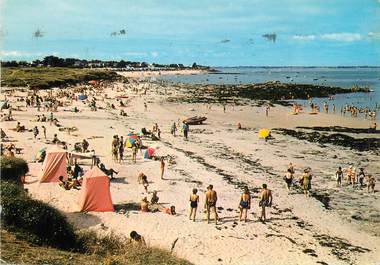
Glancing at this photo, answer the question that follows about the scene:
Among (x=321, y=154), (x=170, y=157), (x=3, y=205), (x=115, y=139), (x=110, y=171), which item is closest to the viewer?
(x=3, y=205)

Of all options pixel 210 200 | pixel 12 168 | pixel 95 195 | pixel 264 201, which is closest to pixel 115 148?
pixel 12 168

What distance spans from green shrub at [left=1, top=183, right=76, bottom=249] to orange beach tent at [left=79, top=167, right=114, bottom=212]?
4654 millimetres

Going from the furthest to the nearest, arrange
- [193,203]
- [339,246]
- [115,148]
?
[115,148]
[193,203]
[339,246]

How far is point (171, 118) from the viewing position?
45.5 meters

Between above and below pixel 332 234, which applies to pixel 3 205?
above

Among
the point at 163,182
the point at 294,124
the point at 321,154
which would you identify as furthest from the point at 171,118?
the point at 163,182

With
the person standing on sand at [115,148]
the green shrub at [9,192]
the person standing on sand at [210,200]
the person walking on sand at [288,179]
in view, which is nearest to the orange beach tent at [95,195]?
the person standing on sand at [210,200]

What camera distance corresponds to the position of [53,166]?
62.9 ft

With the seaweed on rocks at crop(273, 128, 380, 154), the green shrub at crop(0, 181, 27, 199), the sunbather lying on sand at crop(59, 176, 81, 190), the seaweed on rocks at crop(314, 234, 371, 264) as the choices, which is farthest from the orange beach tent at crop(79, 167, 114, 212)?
the seaweed on rocks at crop(273, 128, 380, 154)

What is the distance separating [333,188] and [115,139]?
1137cm

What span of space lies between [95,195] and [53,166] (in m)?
4.25

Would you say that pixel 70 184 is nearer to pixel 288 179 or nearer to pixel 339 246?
pixel 288 179

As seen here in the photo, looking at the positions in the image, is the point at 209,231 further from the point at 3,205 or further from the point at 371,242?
the point at 3,205

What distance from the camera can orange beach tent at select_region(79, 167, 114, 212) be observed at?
1580 centimetres
